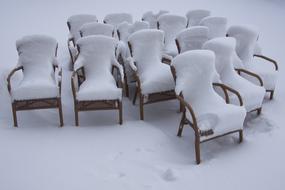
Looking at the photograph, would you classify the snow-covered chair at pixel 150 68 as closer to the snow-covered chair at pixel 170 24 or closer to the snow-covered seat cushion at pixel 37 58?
the snow-covered chair at pixel 170 24

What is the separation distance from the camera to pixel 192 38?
436 centimetres

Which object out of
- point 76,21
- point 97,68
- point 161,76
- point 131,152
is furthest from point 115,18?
point 131,152

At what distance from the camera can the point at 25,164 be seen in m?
3.18

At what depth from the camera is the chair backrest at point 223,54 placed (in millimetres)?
3812

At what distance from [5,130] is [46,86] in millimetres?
678

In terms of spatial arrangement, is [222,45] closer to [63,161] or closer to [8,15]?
[63,161]

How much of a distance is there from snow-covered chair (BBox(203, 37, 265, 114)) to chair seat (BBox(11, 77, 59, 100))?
5.99 feet

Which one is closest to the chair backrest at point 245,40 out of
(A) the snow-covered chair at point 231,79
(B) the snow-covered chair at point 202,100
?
(A) the snow-covered chair at point 231,79

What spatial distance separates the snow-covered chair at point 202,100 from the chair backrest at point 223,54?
439mm

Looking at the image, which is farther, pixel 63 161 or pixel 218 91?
pixel 218 91

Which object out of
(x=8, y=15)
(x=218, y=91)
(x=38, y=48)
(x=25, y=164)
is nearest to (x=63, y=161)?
(x=25, y=164)

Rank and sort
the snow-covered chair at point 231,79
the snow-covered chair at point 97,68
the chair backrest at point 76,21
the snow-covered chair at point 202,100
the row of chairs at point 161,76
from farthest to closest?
the chair backrest at point 76,21 → the snow-covered chair at point 97,68 → the snow-covered chair at point 231,79 → the row of chairs at point 161,76 → the snow-covered chair at point 202,100

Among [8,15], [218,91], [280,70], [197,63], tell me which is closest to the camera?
[197,63]

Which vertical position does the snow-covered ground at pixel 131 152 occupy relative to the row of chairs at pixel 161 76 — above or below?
below
